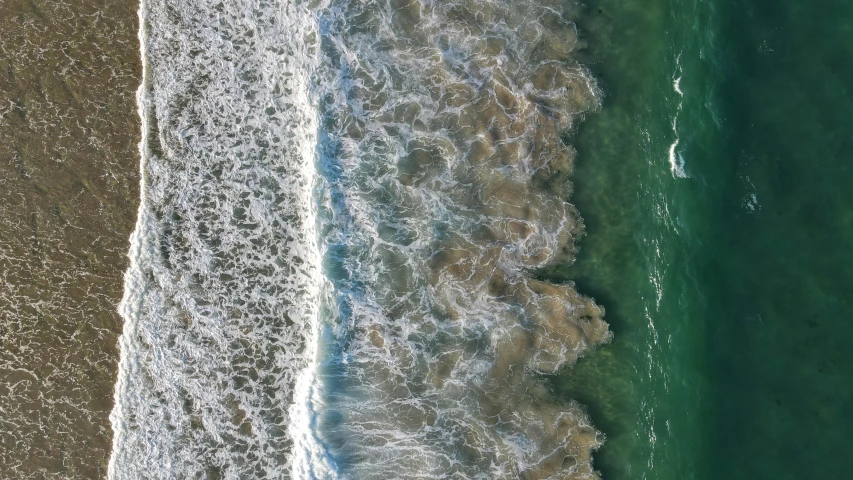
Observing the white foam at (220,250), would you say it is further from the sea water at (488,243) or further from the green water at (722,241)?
the green water at (722,241)

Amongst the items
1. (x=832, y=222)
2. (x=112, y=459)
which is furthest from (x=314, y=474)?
(x=832, y=222)

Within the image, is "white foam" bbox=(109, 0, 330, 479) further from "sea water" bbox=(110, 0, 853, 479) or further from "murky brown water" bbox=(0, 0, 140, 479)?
"murky brown water" bbox=(0, 0, 140, 479)

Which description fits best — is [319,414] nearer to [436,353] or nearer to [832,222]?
[436,353]

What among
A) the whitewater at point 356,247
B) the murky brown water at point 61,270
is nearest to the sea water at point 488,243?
the whitewater at point 356,247

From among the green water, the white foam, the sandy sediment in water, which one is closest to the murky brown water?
the white foam

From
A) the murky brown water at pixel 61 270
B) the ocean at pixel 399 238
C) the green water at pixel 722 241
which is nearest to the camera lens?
the green water at pixel 722 241

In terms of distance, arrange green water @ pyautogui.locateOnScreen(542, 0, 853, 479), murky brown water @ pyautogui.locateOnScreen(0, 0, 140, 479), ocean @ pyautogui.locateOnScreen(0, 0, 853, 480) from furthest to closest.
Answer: murky brown water @ pyautogui.locateOnScreen(0, 0, 140, 479), ocean @ pyautogui.locateOnScreen(0, 0, 853, 480), green water @ pyautogui.locateOnScreen(542, 0, 853, 479)
